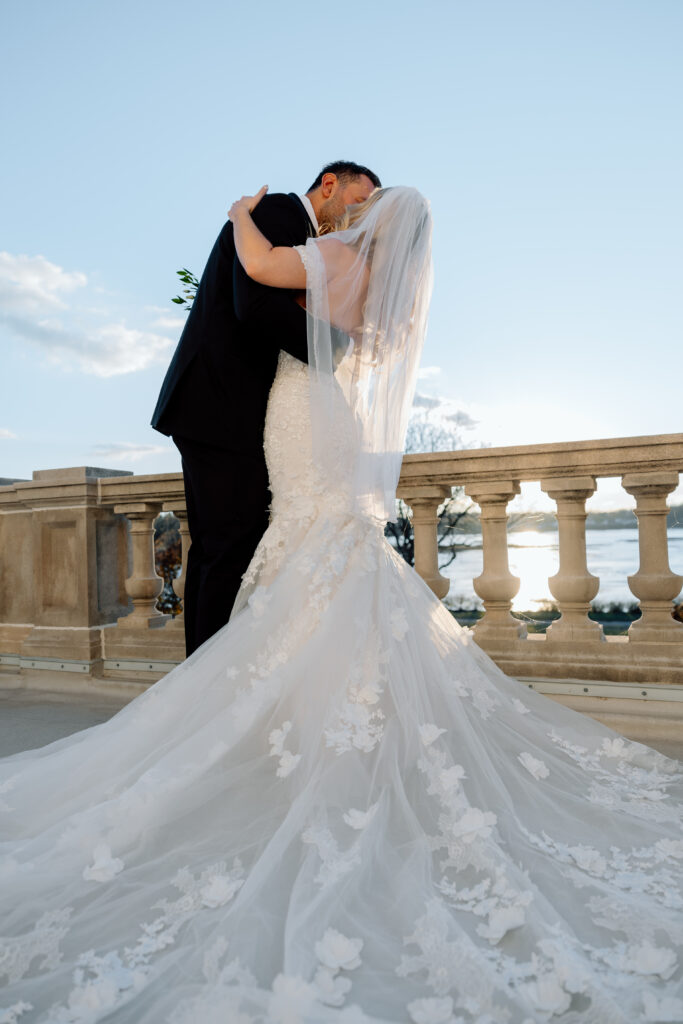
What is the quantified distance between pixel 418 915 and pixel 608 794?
2.86 feet

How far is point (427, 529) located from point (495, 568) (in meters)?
0.42

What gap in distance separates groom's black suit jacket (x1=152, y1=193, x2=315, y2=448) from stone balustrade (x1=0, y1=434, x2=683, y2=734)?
115 centimetres

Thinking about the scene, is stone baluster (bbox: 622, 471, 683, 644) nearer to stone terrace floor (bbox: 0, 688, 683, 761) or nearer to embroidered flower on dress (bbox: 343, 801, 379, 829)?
stone terrace floor (bbox: 0, 688, 683, 761)

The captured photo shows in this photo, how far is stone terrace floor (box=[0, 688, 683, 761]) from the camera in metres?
3.37

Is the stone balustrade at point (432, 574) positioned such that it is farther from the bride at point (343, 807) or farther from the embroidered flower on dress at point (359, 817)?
the embroidered flower on dress at point (359, 817)

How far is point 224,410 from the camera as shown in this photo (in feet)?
8.89

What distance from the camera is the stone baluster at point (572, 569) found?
131 inches

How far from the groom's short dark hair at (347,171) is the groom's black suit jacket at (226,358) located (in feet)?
0.72

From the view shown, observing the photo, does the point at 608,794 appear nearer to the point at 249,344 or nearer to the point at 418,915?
the point at 418,915

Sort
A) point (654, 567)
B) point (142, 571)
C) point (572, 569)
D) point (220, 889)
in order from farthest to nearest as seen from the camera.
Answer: point (142, 571) < point (572, 569) < point (654, 567) < point (220, 889)

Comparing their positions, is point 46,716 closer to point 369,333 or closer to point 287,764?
point 287,764

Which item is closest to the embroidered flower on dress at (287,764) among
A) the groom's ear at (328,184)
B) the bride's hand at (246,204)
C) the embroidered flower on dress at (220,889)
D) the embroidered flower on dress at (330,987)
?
the embroidered flower on dress at (220,889)

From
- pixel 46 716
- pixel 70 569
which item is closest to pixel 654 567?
pixel 46 716

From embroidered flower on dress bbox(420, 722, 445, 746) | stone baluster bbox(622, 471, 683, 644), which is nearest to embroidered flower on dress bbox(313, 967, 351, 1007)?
embroidered flower on dress bbox(420, 722, 445, 746)
